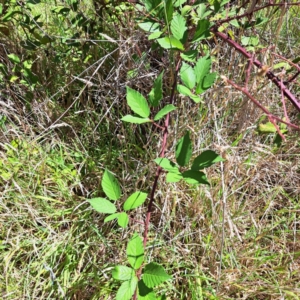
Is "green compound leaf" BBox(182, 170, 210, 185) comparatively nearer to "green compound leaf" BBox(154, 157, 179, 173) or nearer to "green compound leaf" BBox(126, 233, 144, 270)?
"green compound leaf" BBox(154, 157, 179, 173)

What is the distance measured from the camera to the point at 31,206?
4.12 feet

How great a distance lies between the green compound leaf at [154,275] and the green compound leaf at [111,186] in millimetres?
184

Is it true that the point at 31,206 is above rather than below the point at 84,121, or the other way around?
below

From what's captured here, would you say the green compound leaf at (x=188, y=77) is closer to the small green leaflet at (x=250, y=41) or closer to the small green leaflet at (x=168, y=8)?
the small green leaflet at (x=168, y=8)


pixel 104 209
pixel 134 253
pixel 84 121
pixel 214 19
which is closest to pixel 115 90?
pixel 84 121

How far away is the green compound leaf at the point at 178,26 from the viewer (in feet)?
2.69

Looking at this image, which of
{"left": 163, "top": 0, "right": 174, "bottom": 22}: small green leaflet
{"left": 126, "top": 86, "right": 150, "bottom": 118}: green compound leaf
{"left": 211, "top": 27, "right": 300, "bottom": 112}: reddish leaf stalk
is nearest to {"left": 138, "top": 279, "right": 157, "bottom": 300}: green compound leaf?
{"left": 126, "top": 86, "right": 150, "bottom": 118}: green compound leaf

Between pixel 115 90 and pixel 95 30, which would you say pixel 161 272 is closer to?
pixel 115 90

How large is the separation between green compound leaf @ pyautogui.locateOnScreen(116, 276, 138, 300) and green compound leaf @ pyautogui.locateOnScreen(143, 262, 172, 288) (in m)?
0.03

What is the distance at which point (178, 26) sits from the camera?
0.82m

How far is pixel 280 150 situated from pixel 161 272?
763mm

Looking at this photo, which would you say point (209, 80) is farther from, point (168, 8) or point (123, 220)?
point (123, 220)

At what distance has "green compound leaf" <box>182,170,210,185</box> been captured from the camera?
73cm

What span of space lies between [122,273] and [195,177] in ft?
0.86
